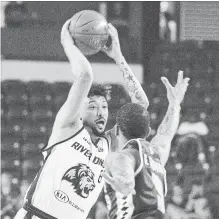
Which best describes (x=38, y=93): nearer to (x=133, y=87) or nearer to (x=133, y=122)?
(x=133, y=87)

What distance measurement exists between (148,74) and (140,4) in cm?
139

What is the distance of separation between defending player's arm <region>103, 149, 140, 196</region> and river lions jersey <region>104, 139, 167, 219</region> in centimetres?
9

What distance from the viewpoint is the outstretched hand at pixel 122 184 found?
3.93 meters

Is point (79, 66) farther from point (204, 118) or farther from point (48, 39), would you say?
point (48, 39)

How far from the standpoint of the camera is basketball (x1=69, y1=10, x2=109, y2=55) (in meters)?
5.51

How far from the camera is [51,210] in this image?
17.6 feet

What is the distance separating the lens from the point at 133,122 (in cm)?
427

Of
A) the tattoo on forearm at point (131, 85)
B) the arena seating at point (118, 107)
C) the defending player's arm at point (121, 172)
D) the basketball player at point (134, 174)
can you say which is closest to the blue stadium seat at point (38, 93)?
the arena seating at point (118, 107)

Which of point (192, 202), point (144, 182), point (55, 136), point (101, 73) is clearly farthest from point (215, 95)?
point (144, 182)

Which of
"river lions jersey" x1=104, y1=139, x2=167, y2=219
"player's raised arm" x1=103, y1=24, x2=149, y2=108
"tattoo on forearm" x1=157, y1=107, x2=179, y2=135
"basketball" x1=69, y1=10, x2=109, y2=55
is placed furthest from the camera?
"player's raised arm" x1=103, y1=24, x2=149, y2=108

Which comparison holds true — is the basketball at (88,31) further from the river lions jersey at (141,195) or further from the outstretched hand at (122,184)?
the outstretched hand at (122,184)

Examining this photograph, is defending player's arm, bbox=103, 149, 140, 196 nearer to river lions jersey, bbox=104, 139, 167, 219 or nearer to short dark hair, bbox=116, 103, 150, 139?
river lions jersey, bbox=104, 139, 167, 219

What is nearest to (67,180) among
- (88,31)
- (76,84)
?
(76,84)

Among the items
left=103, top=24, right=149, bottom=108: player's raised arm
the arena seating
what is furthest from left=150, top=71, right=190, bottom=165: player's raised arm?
the arena seating
